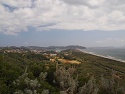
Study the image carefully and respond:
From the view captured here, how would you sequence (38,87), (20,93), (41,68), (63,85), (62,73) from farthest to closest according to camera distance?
(41,68) → (62,73) → (63,85) → (38,87) → (20,93)

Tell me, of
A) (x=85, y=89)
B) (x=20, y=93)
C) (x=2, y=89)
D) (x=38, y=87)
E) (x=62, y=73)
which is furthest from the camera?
(x=62, y=73)

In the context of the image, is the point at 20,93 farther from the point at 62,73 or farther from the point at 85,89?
the point at 62,73

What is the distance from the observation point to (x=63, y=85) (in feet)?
96.5

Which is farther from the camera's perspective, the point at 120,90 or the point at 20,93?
the point at 120,90

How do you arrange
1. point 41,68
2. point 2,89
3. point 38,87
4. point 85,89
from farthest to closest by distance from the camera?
point 41,68, point 85,89, point 38,87, point 2,89

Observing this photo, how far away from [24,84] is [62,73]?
8.38 meters

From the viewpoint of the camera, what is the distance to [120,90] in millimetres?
30641

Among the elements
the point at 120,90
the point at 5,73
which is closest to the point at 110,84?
the point at 120,90

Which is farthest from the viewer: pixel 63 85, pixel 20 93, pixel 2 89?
pixel 63 85

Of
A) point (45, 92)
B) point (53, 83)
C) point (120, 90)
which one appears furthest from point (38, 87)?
point (120, 90)

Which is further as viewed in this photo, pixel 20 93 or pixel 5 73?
pixel 5 73

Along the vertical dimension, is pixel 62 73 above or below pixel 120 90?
above

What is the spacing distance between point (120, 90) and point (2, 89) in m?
15.2

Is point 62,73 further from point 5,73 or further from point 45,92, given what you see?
point 45,92
